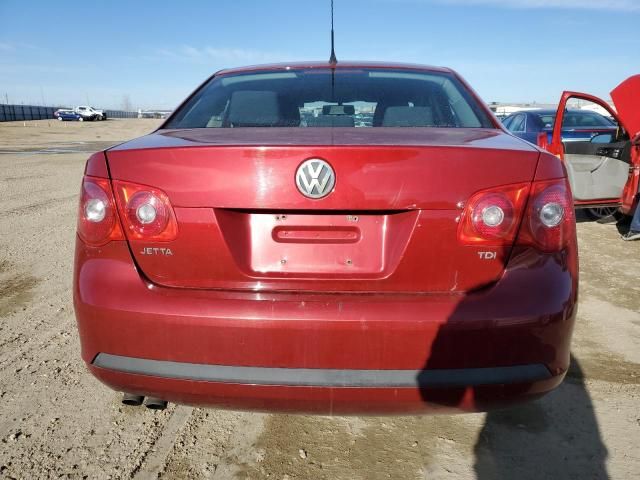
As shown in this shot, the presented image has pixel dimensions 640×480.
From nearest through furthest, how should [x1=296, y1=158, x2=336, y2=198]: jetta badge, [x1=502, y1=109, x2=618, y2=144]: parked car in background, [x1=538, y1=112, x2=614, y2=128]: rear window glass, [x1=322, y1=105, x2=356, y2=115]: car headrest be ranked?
[x1=296, y1=158, x2=336, y2=198]: jetta badge → [x1=322, y1=105, x2=356, y2=115]: car headrest → [x1=502, y1=109, x2=618, y2=144]: parked car in background → [x1=538, y1=112, x2=614, y2=128]: rear window glass

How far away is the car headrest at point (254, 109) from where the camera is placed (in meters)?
2.30

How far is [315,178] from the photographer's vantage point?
60.6 inches

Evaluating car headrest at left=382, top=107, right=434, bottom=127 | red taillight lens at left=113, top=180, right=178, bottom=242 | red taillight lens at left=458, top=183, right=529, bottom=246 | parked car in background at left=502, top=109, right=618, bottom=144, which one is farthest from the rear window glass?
red taillight lens at left=113, top=180, right=178, bottom=242

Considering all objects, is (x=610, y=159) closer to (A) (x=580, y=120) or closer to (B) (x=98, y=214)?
(A) (x=580, y=120)

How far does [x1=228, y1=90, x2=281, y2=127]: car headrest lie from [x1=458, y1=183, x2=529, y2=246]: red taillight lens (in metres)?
1.08

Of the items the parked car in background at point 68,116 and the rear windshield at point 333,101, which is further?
the parked car in background at point 68,116

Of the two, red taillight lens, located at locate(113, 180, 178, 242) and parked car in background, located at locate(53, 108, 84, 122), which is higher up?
red taillight lens, located at locate(113, 180, 178, 242)

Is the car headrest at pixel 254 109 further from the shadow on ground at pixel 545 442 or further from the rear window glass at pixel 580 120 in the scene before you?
the rear window glass at pixel 580 120

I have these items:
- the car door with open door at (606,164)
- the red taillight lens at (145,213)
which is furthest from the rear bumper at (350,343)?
the car door with open door at (606,164)

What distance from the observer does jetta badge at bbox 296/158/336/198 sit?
60.5 inches

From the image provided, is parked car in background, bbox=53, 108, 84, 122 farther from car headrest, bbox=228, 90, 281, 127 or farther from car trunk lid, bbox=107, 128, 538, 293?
car trunk lid, bbox=107, 128, 538, 293

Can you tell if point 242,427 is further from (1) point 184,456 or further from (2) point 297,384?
(2) point 297,384

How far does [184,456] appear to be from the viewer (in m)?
2.09

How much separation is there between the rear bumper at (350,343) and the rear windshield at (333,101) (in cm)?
97
